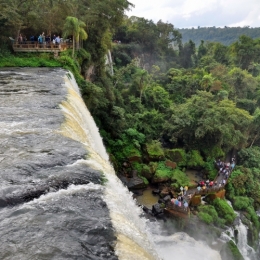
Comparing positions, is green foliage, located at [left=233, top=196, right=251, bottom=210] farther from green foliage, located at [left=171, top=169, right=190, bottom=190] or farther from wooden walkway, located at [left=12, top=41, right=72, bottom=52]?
wooden walkway, located at [left=12, top=41, right=72, bottom=52]

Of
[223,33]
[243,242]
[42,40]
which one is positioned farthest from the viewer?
[223,33]

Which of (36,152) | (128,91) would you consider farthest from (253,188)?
(36,152)

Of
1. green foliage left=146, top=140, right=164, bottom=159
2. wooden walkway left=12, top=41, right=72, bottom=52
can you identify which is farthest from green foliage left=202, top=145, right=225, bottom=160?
wooden walkway left=12, top=41, right=72, bottom=52

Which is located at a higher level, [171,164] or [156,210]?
[171,164]

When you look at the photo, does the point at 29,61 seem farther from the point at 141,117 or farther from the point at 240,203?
the point at 240,203

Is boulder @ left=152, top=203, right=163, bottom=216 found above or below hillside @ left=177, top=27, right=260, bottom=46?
below

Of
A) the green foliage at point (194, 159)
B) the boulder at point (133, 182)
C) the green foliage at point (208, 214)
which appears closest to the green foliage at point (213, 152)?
the green foliage at point (194, 159)

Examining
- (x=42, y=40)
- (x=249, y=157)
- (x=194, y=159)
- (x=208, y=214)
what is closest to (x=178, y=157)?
(x=194, y=159)

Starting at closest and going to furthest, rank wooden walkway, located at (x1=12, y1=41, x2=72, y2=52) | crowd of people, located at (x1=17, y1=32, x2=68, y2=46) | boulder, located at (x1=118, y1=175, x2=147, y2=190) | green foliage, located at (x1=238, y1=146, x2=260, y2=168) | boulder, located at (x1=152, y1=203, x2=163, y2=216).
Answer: boulder, located at (x1=152, y1=203, x2=163, y2=216) < boulder, located at (x1=118, y1=175, x2=147, y2=190) < wooden walkway, located at (x1=12, y1=41, x2=72, y2=52) < crowd of people, located at (x1=17, y1=32, x2=68, y2=46) < green foliage, located at (x1=238, y1=146, x2=260, y2=168)

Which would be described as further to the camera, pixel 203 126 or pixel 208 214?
pixel 203 126

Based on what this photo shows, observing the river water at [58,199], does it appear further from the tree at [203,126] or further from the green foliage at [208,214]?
the tree at [203,126]
